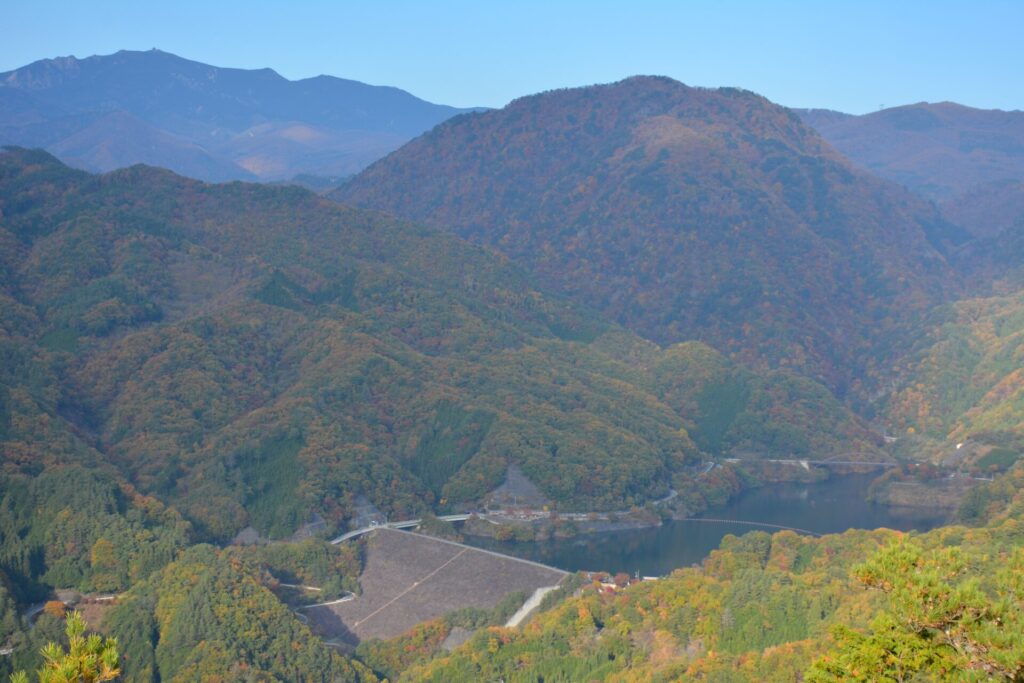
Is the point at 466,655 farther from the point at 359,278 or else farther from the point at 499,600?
the point at 359,278

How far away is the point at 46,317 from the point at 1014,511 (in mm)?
97592

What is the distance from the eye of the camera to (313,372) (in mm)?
131500

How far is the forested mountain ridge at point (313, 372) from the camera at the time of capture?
380 feet

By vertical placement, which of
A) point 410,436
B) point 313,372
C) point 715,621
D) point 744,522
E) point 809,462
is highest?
point 313,372

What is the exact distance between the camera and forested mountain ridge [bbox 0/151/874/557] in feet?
380

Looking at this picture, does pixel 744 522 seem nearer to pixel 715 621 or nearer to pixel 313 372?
pixel 313 372

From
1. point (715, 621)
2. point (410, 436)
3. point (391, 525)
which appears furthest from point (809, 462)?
point (715, 621)

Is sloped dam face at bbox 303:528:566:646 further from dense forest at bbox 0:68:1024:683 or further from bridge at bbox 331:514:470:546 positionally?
dense forest at bbox 0:68:1024:683

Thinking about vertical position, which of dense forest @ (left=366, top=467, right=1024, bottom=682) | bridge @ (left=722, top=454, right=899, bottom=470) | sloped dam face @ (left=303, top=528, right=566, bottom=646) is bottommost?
sloped dam face @ (left=303, top=528, right=566, bottom=646)

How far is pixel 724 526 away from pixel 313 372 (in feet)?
147

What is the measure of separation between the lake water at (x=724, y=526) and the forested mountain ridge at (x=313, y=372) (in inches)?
283

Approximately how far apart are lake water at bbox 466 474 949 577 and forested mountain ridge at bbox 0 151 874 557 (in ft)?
23.6

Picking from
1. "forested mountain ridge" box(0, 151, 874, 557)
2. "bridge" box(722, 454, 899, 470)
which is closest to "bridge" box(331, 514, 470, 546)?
"forested mountain ridge" box(0, 151, 874, 557)

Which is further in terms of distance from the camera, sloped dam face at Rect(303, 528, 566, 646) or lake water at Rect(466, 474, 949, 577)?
lake water at Rect(466, 474, 949, 577)
